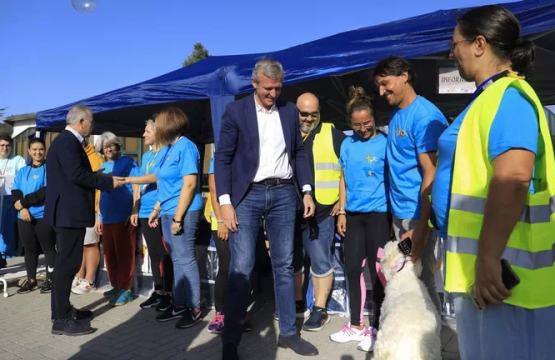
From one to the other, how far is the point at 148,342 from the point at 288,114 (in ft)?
7.79

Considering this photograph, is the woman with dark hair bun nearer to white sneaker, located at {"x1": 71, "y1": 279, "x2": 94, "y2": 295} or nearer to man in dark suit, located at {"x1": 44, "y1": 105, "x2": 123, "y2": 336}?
man in dark suit, located at {"x1": 44, "y1": 105, "x2": 123, "y2": 336}

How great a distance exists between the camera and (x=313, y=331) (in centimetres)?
373

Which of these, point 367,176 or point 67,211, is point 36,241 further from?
point 367,176

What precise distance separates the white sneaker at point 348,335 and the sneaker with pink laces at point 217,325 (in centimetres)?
101

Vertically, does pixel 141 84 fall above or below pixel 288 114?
above

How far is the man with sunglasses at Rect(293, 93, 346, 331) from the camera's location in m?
3.81

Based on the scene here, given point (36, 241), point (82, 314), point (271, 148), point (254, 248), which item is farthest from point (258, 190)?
point (36, 241)

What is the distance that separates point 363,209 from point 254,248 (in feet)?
3.25

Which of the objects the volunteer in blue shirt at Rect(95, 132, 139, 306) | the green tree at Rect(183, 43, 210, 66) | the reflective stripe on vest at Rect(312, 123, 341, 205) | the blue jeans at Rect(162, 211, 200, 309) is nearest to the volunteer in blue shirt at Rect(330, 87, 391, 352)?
the reflective stripe on vest at Rect(312, 123, 341, 205)

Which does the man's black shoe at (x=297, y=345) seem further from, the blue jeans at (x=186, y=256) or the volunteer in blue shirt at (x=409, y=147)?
the blue jeans at (x=186, y=256)

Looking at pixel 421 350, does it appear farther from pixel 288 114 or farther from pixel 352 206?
pixel 288 114

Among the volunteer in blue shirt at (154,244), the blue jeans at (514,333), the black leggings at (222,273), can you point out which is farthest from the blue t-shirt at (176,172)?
the blue jeans at (514,333)

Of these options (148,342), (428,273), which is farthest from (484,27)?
(148,342)

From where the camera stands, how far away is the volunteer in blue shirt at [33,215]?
17.4 ft
